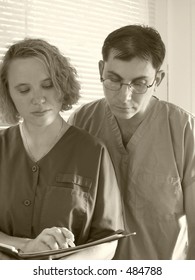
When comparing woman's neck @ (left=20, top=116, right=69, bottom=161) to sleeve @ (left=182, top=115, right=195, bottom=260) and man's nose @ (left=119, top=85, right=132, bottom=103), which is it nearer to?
man's nose @ (left=119, top=85, right=132, bottom=103)

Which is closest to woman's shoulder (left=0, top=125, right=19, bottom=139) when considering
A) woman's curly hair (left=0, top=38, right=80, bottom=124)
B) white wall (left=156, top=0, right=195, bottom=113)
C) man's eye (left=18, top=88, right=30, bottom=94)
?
woman's curly hair (left=0, top=38, right=80, bottom=124)

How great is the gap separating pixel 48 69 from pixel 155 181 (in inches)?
19.6

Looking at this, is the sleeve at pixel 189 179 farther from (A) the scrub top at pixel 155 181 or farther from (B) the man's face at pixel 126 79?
(B) the man's face at pixel 126 79

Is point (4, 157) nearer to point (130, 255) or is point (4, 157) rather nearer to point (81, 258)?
point (81, 258)

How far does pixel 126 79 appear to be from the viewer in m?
1.29

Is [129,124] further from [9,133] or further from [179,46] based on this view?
[179,46]

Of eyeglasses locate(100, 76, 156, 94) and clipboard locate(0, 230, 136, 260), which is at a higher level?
eyeglasses locate(100, 76, 156, 94)

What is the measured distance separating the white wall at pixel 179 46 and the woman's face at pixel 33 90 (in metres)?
1.10

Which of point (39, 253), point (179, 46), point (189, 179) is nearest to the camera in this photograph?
point (39, 253)

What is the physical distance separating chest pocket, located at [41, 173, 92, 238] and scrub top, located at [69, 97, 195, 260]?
0.63 feet

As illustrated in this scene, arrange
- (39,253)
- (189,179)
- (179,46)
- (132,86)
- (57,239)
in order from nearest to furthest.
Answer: (39,253) → (57,239) → (132,86) → (189,179) → (179,46)

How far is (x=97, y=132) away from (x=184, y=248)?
0.49 metres

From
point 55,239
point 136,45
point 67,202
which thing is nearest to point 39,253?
point 55,239

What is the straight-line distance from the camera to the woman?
47.8 inches
